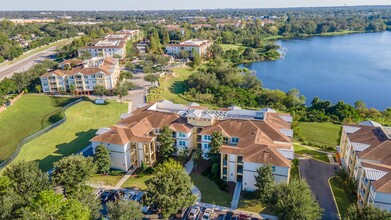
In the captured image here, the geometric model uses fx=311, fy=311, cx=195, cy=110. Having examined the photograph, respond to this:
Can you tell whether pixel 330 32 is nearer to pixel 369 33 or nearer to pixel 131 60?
pixel 369 33

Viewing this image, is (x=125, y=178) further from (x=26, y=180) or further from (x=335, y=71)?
(x=335, y=71)

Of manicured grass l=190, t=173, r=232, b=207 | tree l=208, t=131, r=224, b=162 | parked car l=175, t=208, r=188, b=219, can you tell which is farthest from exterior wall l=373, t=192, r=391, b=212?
parked car l=175, t=208, r=188, b=219

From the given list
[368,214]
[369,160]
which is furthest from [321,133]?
[368,214]

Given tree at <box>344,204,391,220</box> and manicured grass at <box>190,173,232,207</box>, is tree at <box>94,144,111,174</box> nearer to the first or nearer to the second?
manicured grass at <box>190,173,232,207</box>

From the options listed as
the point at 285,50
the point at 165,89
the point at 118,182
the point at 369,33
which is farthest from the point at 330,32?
the point at 118,182

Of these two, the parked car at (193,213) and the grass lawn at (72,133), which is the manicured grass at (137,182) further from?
the grass lawn at (72,133)
